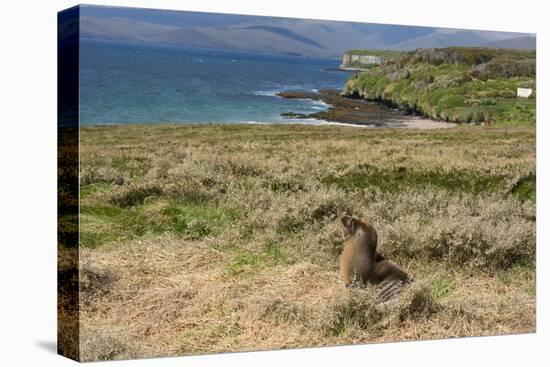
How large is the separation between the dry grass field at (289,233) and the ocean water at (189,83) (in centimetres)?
18

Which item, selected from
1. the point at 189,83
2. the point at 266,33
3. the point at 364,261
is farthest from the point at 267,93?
the point at 364,261

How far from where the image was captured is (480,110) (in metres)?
12.3

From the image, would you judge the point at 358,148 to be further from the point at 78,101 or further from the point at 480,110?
the point at 78,101

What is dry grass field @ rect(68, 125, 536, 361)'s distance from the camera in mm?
9867

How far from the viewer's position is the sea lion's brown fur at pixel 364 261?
10789mm

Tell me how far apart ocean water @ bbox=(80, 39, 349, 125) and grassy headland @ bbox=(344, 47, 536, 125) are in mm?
1038

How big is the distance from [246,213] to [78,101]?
2.42m

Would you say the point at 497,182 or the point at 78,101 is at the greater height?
the point at 78,101

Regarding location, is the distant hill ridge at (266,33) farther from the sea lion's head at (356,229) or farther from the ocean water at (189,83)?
A: the sea lion's head at (356,229)

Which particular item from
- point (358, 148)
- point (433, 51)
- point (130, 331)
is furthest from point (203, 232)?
point (433, 51)

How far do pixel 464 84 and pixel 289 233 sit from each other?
326 centimetres

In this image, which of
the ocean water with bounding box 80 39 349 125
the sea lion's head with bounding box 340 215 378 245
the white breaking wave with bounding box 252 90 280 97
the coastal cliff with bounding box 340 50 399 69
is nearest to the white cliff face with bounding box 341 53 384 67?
the coastal cliff with bounding box 340 50 399 69

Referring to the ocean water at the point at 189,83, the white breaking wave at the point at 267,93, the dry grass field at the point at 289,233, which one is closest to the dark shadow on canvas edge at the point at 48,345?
the dry grass field at the point at 289,233

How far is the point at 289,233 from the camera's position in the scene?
1117cm
